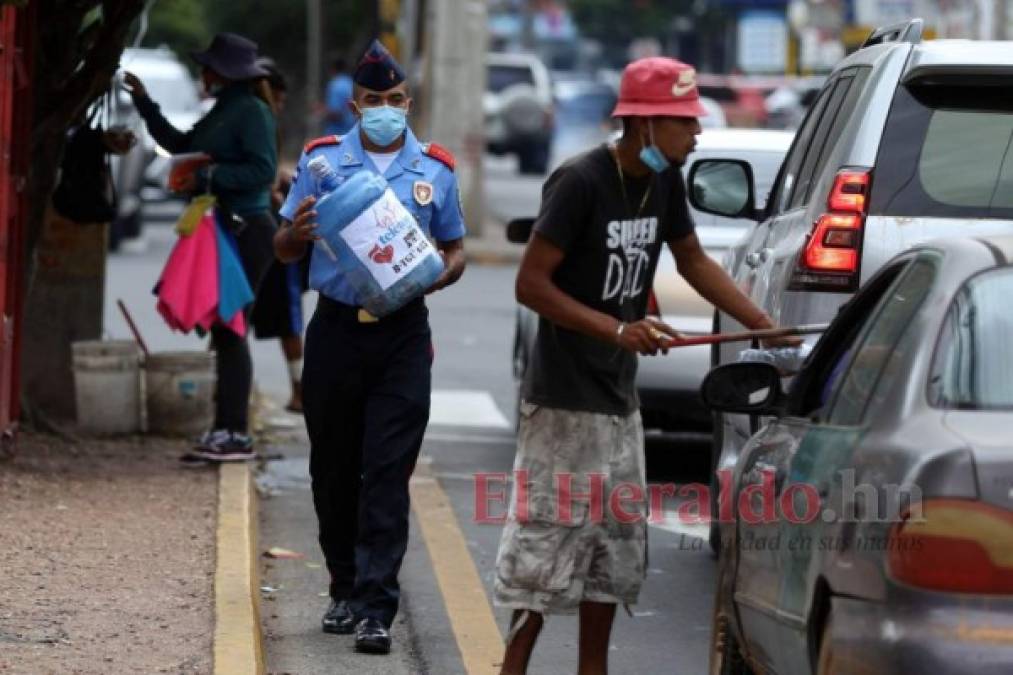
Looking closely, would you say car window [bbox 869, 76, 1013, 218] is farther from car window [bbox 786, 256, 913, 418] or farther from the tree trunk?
the tree trunk

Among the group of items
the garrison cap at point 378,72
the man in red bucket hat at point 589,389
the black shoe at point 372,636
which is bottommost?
the black shoe at point 372,636

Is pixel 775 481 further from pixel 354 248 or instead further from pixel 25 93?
pixel 25 93

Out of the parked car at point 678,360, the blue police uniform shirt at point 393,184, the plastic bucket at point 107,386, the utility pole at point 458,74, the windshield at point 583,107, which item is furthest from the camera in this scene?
Answer: the windshield at point 583,107

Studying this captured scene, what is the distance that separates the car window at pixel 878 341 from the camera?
16.4ft

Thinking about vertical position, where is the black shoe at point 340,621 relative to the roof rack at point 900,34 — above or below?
below

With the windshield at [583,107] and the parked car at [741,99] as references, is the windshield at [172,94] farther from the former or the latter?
the windshield at [583,107]

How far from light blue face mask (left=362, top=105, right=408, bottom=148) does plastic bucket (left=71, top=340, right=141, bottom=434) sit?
13.9 ft

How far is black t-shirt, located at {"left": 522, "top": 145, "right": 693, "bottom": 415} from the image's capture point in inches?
251

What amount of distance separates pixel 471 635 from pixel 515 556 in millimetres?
1323

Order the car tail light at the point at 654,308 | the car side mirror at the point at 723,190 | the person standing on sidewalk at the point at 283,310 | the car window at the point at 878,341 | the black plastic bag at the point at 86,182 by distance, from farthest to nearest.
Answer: the person standing on sidewalk at the point at 283,310 → the black plastic bag at the point at 86,182 → the car tail light at the point at 654,308 → the car side mirror at the point at 723,190 → the car window at the point at 878,341

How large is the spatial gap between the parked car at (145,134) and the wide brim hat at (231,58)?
12.8m

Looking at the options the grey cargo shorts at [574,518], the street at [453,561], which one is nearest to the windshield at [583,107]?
the street at [453,561]

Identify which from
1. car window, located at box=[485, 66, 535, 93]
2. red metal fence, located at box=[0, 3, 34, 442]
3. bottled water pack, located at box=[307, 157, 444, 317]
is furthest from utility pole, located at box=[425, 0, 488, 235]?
bottled water pack, located at box=[307, 157, 444, 317]

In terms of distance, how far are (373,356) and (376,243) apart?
43cm
